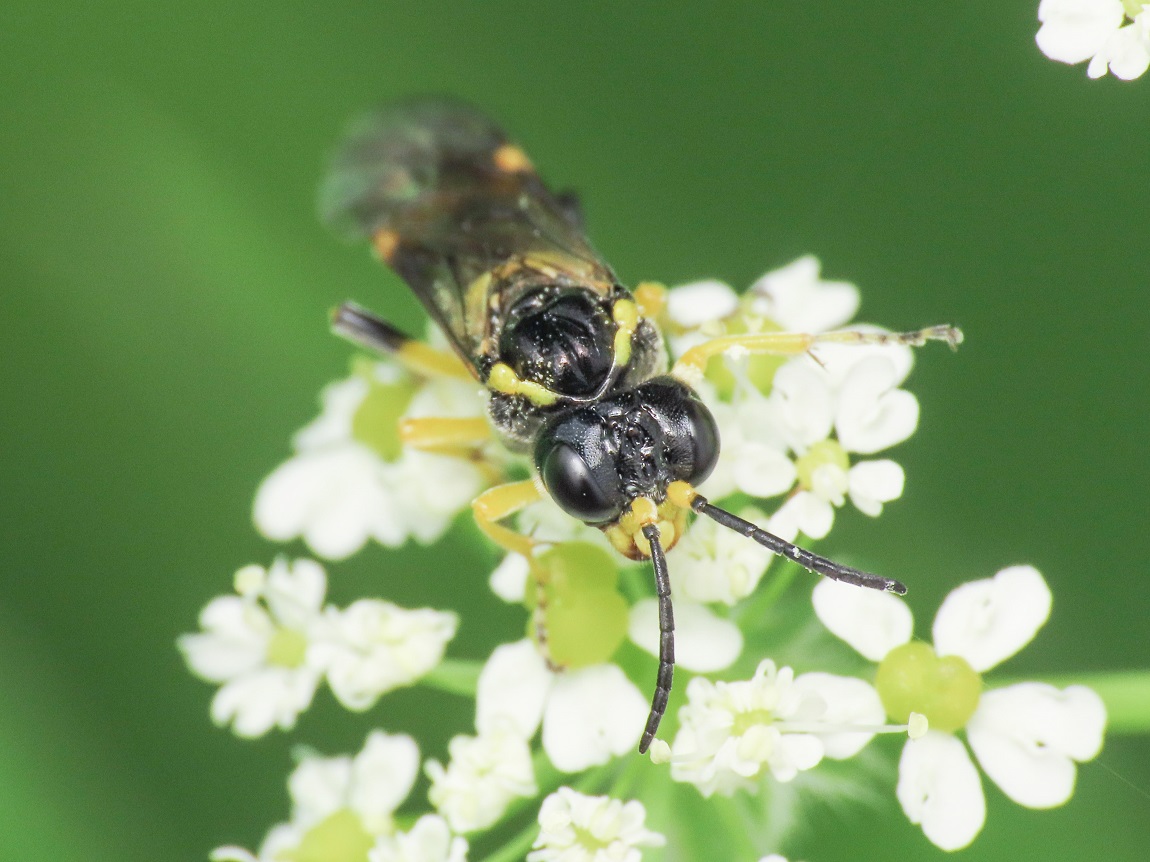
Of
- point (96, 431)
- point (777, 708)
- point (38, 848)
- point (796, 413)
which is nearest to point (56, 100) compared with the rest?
point (96, 431)

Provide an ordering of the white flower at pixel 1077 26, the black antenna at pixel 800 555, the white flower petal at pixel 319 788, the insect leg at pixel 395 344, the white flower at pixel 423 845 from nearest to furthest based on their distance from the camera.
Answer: the black antenna at pixel 800 555 < the white flower at pixel 1077 26 < the white flower at pixel 423 845 < the white flower petal at pixel 319 788 < the insect leg at pixel 395 344

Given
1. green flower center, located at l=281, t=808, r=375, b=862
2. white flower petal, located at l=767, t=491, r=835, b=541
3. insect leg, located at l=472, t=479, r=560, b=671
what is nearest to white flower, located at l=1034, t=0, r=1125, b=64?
white flower petal, located at l=767, t=491, r=835, b=541

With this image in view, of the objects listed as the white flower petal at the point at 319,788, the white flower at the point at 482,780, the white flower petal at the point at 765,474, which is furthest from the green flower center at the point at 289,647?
the white flower petal at the point at 765,474

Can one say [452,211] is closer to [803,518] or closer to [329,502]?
[329,502]

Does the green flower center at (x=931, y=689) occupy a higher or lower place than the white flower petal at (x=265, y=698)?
higher

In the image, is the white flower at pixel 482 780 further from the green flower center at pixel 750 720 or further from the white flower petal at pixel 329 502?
the white flower petal at pixel 329 502

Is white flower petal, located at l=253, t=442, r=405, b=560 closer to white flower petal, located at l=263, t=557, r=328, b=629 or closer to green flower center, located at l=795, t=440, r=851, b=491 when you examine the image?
white flower petal, located at l=263, t=557, r=328, b=629

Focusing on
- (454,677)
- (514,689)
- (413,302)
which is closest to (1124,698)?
(514,689)
